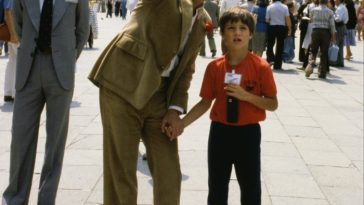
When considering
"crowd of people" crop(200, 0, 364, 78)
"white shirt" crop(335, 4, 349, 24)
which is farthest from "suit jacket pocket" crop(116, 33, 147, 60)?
"white shirt" crop(335, 4, 349, 24)

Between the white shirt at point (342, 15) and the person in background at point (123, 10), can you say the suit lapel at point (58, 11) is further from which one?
the person in background at point (123, 10)

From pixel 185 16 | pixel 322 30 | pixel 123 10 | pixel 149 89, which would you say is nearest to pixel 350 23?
pixel 322 30

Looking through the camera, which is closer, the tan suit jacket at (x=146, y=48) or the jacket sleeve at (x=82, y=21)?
the tan suit jacket at (x=146, y=48)

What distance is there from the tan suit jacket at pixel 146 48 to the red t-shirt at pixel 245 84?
272 mm

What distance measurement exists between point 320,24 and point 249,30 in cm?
891

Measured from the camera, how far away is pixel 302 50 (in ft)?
46.5

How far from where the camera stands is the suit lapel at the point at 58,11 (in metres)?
3.33

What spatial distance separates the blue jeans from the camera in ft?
45.3

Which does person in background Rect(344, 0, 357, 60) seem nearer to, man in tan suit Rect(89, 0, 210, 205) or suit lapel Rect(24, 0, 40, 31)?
suit lapel Rect(24, 0, 40, 31)

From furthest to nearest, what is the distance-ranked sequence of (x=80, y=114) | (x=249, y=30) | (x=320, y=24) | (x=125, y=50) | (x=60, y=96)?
(x=320, y=24), (x=80, y=114), (x=60, y=96), (x=249, y=30), (x=125, y=50)

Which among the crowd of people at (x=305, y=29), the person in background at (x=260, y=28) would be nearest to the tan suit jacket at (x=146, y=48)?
the crowd of people at (x=305, y=29)

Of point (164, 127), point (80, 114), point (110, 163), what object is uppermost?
point (164, 127)

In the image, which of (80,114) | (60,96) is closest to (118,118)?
(60,96)

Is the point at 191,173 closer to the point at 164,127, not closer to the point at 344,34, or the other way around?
the point at 164,127
